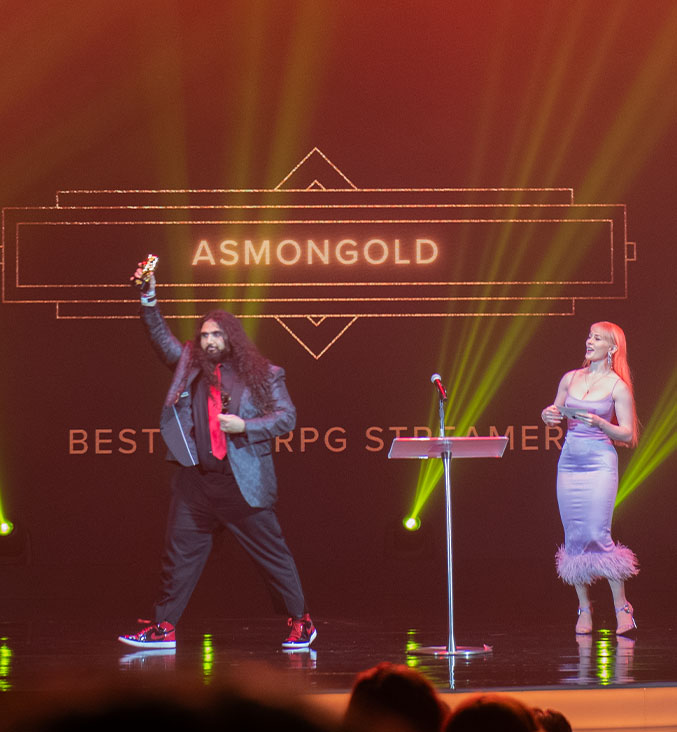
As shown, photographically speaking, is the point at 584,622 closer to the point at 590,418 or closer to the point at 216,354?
the point at 590,418

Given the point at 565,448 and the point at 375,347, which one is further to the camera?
the point at 375,347

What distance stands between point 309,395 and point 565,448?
6.02ft

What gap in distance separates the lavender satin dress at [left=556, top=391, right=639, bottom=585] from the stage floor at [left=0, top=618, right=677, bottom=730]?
36 centimetres

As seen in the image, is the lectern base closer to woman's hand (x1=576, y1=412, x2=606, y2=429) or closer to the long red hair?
woman's hand (x1=576, y1=412, x2=606, y2=429)

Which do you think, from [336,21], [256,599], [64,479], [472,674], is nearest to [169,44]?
[336,21]

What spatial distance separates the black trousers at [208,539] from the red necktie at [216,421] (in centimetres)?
11

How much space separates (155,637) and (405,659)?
1.17m

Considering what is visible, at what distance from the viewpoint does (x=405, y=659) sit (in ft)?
16.3

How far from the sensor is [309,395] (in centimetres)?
725

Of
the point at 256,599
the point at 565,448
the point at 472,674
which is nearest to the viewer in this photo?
the point at 472,674

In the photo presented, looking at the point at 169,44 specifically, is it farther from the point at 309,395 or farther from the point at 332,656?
the point at 332,656

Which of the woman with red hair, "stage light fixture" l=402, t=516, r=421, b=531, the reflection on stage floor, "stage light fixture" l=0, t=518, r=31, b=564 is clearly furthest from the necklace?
"stage light fixture" l=0, t=518, r=31, b=564

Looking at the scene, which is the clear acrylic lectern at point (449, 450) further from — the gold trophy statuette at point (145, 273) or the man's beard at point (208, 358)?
the gold trophy statuette at point (145, 273)

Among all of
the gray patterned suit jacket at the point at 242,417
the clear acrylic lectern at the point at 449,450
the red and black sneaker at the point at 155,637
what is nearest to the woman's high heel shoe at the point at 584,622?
the clear acrylic lectern at the point at 449,450
